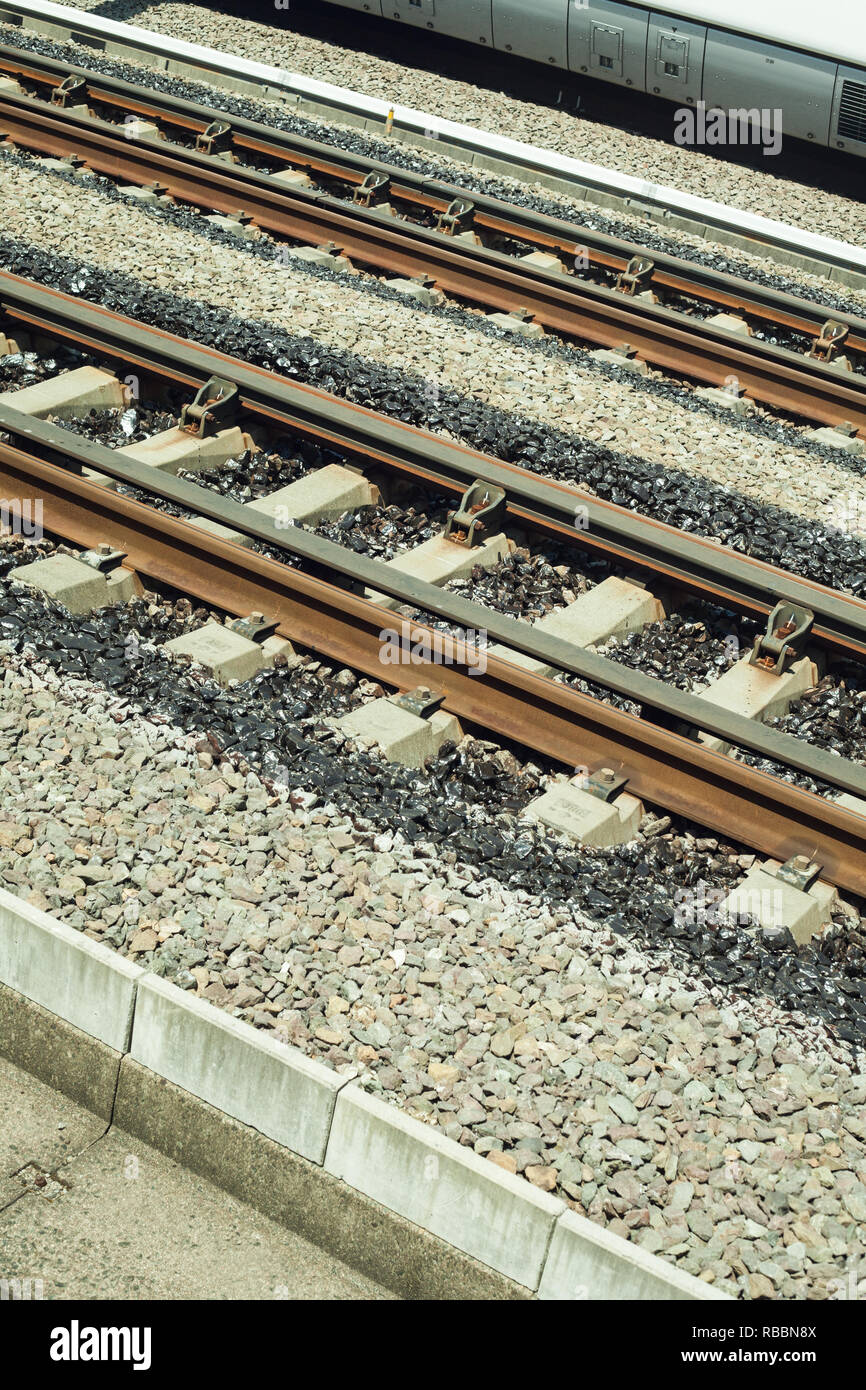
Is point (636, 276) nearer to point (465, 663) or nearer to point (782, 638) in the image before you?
point (782, 638)

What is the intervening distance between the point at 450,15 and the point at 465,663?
1213cm

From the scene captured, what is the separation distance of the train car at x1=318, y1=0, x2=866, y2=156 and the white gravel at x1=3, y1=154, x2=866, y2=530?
236 inches

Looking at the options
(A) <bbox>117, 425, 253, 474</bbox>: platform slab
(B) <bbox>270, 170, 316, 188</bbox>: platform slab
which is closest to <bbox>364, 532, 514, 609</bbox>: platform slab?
(A) <bbox>117, 425, 253, 474</bbox>: platform slab

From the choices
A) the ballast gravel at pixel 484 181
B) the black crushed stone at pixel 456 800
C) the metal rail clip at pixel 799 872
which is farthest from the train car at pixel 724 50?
the metal rail clip at pixel 799 872

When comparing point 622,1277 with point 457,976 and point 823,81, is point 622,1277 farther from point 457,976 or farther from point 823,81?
point 823,81

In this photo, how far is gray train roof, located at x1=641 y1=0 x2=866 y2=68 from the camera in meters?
14.5

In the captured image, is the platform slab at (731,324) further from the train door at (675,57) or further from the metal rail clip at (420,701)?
the metal rail clip at (420,701)

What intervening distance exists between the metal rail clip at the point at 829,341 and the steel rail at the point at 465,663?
5515mm

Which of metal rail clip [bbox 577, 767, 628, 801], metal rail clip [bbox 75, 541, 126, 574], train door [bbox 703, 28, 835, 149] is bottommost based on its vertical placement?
metal rail clip [bbox 577, 767, 628, 801]

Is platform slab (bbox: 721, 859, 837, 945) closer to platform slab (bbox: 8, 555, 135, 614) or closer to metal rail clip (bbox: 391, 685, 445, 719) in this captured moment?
metal rail clip (bbox: 391, 685, 445, 719)

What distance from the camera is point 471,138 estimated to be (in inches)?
568

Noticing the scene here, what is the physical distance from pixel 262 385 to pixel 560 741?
3.39m

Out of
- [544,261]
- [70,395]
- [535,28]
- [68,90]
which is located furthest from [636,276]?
[68,90]

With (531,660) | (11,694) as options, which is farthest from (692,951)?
(11,694)
